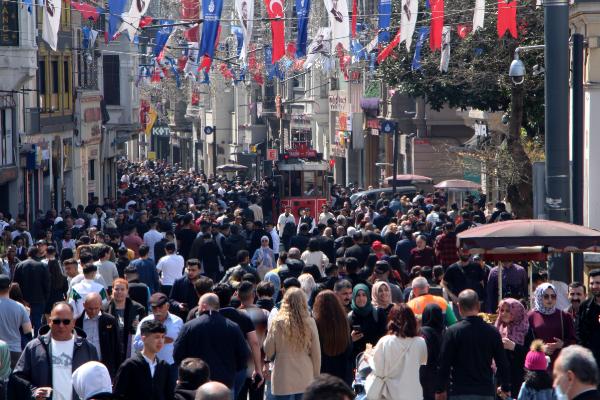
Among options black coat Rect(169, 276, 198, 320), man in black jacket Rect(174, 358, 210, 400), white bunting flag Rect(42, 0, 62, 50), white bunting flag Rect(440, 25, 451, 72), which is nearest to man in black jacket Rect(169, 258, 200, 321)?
black coat Rect(169, 276, 198, 320)

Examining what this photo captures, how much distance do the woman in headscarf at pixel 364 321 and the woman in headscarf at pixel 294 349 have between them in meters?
1.11

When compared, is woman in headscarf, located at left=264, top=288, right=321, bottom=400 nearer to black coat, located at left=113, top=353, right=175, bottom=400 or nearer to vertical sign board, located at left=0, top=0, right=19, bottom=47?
black coat, located at left=113, top=353, right=175, bottom=400

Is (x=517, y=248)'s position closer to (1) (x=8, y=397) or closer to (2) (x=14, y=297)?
(2) (x=14, y=297)

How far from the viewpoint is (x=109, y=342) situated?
1158cm

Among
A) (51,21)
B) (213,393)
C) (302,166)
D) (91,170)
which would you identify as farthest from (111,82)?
(213,393)

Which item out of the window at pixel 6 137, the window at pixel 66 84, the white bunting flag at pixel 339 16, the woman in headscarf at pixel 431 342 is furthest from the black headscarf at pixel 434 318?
the window at pixel 66 84

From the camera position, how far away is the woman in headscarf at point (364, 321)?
39.5 ft

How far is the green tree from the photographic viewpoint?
26.6 metres

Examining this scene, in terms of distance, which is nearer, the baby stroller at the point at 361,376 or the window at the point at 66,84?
the baby stroller at the point at 361,376

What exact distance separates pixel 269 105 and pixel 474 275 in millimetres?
65447

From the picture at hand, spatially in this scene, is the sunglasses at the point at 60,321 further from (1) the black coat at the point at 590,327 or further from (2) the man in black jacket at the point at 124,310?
(1) the black coat at the point at 590,327

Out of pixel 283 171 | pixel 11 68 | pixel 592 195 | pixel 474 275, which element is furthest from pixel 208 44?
pixel 283 171

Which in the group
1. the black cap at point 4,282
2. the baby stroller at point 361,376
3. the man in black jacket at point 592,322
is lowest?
the baby stroller at point 361,376

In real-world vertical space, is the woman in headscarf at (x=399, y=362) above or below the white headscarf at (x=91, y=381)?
below
